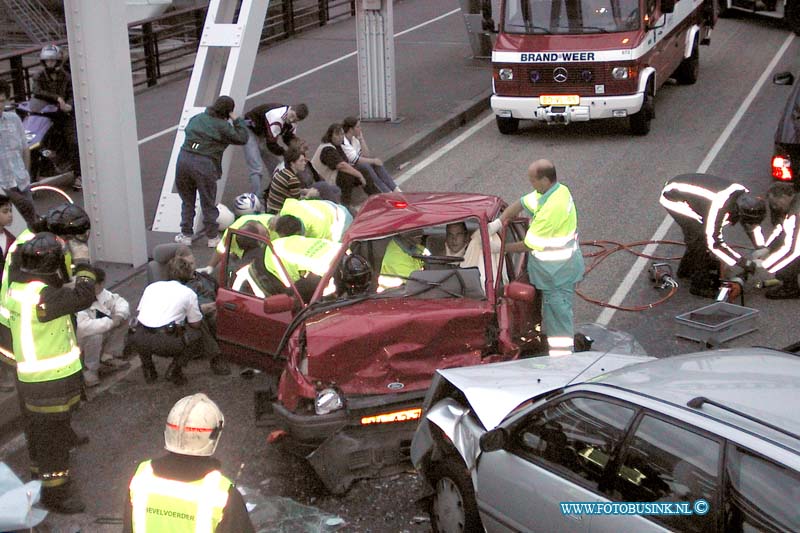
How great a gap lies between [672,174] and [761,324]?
196 inches

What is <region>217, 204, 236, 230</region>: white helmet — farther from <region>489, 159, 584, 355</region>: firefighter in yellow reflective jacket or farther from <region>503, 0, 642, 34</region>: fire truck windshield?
<region>503, 0, 642, 34</region>: fire truck windshield

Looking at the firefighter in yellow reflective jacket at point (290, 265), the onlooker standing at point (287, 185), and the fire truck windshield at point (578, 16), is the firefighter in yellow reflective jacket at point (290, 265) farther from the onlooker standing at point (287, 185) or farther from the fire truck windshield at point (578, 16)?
the fire truck windshield at point (578, 16)

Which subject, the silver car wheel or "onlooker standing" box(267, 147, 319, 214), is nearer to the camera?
the silver car wheel

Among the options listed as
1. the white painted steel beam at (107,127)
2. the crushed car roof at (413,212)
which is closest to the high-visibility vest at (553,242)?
the crushed car roof at (413,212)

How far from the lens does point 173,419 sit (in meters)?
4.23

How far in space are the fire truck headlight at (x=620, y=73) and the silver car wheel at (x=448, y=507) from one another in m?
10.6

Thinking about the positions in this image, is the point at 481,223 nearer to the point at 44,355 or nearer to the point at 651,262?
the point at 44,355

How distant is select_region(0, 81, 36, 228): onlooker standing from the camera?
10.3 metres

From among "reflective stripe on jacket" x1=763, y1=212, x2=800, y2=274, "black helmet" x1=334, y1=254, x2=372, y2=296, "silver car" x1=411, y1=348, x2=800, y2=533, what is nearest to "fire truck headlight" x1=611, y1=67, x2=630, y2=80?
"reflective stripe on jacket" x1=763, y1=212, x2=800, y2=274

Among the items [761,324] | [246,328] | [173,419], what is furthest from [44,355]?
[761,324]

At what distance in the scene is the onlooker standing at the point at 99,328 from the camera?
864 centimetres

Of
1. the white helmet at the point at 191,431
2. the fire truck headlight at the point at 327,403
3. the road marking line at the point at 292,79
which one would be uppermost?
the white helmet at the point at 191,431

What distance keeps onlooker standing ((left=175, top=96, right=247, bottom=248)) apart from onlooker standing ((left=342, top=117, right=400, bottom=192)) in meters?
1.59

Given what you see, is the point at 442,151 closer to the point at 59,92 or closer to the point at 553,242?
the point at 59,92
